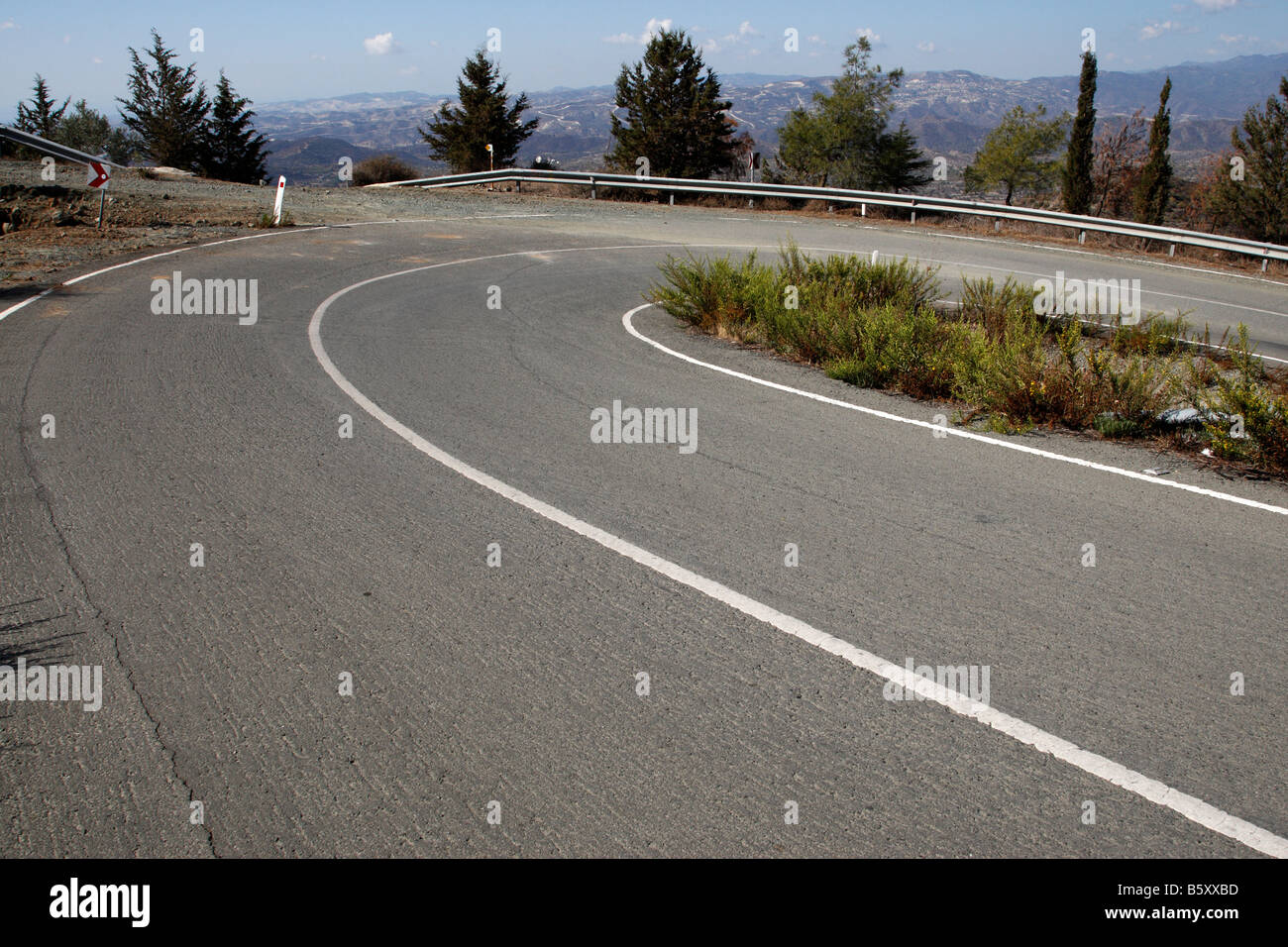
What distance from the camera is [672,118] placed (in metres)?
57.0

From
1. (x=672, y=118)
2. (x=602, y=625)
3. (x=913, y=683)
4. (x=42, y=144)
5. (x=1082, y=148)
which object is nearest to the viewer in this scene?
(x=913, y=683)

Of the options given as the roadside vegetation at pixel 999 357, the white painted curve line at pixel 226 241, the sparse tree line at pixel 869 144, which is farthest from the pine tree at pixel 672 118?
the roadside vegetation at pixel 999 357

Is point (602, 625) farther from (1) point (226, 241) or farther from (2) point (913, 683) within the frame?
(1) point (226, 241)

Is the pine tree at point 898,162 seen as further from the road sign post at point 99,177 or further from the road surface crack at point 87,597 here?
the road surface crack at point 87,597

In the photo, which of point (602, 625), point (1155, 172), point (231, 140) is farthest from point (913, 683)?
point (231, 140)

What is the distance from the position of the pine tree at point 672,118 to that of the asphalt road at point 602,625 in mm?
51384

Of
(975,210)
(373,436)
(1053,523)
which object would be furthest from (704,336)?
(975,210)

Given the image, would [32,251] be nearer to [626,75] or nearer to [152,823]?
[152,823]

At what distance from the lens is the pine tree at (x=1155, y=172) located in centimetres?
4825

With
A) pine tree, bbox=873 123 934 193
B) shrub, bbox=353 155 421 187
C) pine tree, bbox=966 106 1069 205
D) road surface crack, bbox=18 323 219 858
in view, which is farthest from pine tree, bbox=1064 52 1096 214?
road surface crack, bbox=18 323 219 858

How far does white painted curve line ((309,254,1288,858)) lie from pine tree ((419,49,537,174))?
5223cm

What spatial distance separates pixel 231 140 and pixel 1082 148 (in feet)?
179
